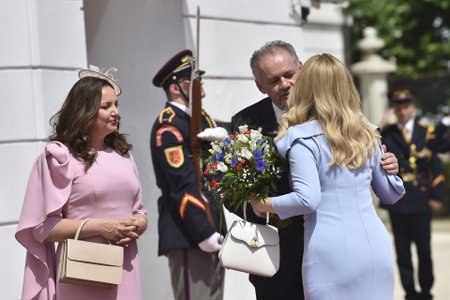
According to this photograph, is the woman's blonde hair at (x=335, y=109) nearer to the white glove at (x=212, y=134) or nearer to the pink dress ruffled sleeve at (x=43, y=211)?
the pink dress ruffled sleeve at (x=43, y=211)

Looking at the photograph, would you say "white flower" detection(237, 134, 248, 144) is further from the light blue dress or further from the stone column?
the stone column

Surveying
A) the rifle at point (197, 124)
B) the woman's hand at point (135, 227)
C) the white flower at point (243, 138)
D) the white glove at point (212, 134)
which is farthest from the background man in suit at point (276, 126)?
the rifle at point (197, 124)

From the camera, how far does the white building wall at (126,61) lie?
6715mm

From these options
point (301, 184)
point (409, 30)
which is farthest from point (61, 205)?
point (409, 30)

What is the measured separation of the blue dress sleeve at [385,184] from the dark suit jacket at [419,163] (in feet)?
16.3

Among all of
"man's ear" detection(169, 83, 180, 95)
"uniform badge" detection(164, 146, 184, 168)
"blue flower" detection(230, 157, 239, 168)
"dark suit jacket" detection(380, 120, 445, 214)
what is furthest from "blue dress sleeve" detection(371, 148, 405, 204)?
"dark suit jacket" detection(380, 120, 445, 214)

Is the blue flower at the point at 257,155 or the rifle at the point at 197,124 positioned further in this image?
the rifle at the point at 197,124

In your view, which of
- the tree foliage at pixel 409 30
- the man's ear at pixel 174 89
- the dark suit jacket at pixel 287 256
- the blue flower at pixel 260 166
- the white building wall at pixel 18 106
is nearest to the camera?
the blue flower at pixel 260 166

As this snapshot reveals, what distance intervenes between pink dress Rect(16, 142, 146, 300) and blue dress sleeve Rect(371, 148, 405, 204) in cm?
120

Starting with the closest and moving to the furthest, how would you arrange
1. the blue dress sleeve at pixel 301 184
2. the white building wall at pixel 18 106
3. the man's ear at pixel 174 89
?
the blue dress sleeve at pixel 301 184, the white building wall at pixel 18 106, the man's ear at pixel 174 89

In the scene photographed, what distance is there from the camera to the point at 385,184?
202 inches

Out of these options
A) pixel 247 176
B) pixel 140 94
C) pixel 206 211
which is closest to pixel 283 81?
pixel 247 176

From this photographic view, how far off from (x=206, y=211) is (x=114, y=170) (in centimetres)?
158

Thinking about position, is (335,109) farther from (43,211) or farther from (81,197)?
(43,211)
